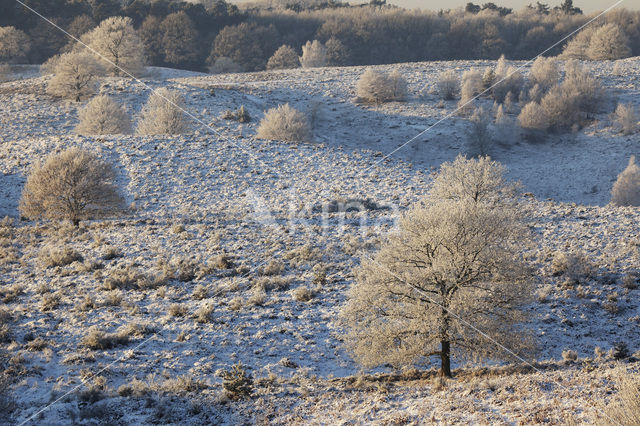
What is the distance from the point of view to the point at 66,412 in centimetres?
1272

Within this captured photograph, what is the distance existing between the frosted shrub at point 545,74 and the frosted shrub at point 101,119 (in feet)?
167

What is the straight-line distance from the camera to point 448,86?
67.5 meters

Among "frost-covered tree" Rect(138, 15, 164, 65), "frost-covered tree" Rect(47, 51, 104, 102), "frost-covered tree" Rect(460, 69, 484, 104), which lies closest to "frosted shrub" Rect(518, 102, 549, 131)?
"frost-covered tree" Rect(460, 69, 484, 104)

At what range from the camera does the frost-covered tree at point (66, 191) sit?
27844mm

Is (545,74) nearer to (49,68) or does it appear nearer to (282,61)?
(282,61)

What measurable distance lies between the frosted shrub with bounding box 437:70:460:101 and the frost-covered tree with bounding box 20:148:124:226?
49.6 m

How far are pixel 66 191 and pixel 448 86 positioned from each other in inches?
2061

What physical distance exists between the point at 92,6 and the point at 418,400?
110879 millimetres

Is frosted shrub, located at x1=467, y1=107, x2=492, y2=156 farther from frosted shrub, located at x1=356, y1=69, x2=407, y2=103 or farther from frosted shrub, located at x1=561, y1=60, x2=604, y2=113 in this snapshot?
frosted shrub, located at x1=356, y1=69, x2=407, y2=103

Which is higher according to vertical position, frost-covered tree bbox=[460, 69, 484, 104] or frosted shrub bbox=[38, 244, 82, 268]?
frost-covered tree bbox=[460, 69, 484, 104]

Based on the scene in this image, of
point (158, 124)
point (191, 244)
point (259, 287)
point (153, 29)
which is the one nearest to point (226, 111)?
point (158, 124)

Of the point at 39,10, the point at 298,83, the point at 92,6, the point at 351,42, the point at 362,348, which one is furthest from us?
the point at 351,42

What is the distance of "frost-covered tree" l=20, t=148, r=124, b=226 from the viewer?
27844 millimetres

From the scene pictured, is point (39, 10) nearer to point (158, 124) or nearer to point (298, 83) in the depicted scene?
point (298, 83)
